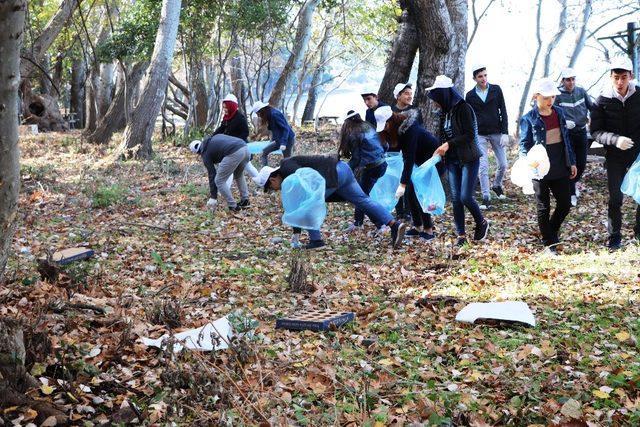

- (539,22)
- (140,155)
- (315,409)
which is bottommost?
(315,409)

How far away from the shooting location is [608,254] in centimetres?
820

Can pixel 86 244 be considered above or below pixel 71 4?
below

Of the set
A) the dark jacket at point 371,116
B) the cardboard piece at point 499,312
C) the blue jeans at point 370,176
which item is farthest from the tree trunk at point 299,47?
the cardboard piece at point 499,312

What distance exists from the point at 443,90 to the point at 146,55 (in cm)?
1367

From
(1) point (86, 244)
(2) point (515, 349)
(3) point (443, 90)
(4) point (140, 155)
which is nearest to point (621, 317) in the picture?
(2) point (515, 349)

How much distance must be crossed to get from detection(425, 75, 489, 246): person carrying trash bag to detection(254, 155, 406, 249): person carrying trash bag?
84cm

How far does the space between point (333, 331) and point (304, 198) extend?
3.07m

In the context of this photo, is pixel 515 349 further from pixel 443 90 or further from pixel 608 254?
pixel 443 90

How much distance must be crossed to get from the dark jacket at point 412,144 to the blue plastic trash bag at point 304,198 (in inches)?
47.8

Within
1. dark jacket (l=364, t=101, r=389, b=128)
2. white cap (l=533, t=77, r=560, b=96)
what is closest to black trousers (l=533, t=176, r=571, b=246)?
white cap (l=533, t=77, r=560, b=96)

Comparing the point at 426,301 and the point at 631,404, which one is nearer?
the point at 631,404

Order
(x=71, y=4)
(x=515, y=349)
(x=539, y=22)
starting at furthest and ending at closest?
(x=539, y=22) < (x=71, y=4) < (x=515, y=349)

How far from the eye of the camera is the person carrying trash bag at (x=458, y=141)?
28.0 ft

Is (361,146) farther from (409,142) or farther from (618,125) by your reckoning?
(618,125)
